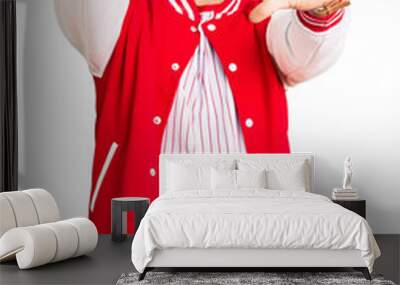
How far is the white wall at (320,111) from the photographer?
6391 millimetres

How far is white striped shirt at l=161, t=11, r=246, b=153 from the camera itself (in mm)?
6375

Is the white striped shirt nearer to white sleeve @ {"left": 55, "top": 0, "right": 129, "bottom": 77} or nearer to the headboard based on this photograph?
the headboard

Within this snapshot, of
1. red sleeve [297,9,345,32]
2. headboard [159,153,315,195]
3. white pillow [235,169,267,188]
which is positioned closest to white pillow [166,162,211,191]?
headboard [159,153,315,195]

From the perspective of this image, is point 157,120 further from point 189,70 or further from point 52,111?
point 52,111

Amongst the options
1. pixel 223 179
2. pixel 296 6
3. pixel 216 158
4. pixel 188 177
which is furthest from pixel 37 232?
pixel 296 6

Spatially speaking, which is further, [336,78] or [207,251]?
[336,78]

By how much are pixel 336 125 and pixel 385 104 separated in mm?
530

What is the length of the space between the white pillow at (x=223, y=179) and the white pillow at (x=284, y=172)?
0.23 metres

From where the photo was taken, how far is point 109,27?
254 inches

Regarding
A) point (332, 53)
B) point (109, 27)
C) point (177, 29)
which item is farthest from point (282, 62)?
point (109, 27)

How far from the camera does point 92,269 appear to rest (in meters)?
4.70

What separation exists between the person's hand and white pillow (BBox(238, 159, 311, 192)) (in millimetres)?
1437

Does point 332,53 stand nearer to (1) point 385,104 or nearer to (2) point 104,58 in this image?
(1) point 385,104

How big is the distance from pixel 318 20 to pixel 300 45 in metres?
0.30
